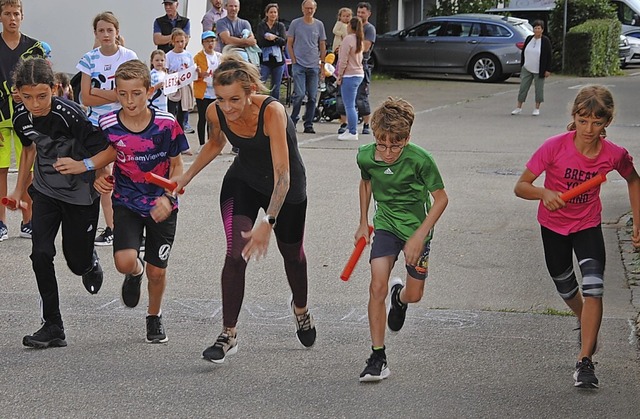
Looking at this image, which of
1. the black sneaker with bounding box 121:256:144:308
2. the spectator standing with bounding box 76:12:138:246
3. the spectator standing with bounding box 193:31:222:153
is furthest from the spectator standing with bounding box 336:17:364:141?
the black sneaker with bounding box 121:256:144:308

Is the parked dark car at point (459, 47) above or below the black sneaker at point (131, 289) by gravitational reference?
below

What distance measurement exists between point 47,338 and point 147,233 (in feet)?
2.54

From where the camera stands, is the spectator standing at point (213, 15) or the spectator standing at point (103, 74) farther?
the spectator standing at point (213, 15)

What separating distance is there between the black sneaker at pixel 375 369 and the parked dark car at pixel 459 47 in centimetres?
2375

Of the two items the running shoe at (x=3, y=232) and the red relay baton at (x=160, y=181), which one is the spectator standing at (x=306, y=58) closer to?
the running shoe at (x=3, y=232)

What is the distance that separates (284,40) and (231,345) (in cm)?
1204

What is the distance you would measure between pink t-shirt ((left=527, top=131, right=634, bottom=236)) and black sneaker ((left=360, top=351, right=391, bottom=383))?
1.09 meters

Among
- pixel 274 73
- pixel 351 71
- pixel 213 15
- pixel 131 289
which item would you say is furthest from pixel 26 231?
pixel 213 15

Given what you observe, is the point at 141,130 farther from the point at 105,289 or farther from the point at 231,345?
the point at 105,289

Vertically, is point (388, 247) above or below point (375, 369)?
above

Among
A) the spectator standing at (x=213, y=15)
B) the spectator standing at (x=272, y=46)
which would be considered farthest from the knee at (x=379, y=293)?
the spectator standing at (x=213, y=15)

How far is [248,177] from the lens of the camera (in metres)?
5.69

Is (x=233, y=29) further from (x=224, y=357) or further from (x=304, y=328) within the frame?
(x=224, y=357)

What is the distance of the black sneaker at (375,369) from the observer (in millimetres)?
5398
